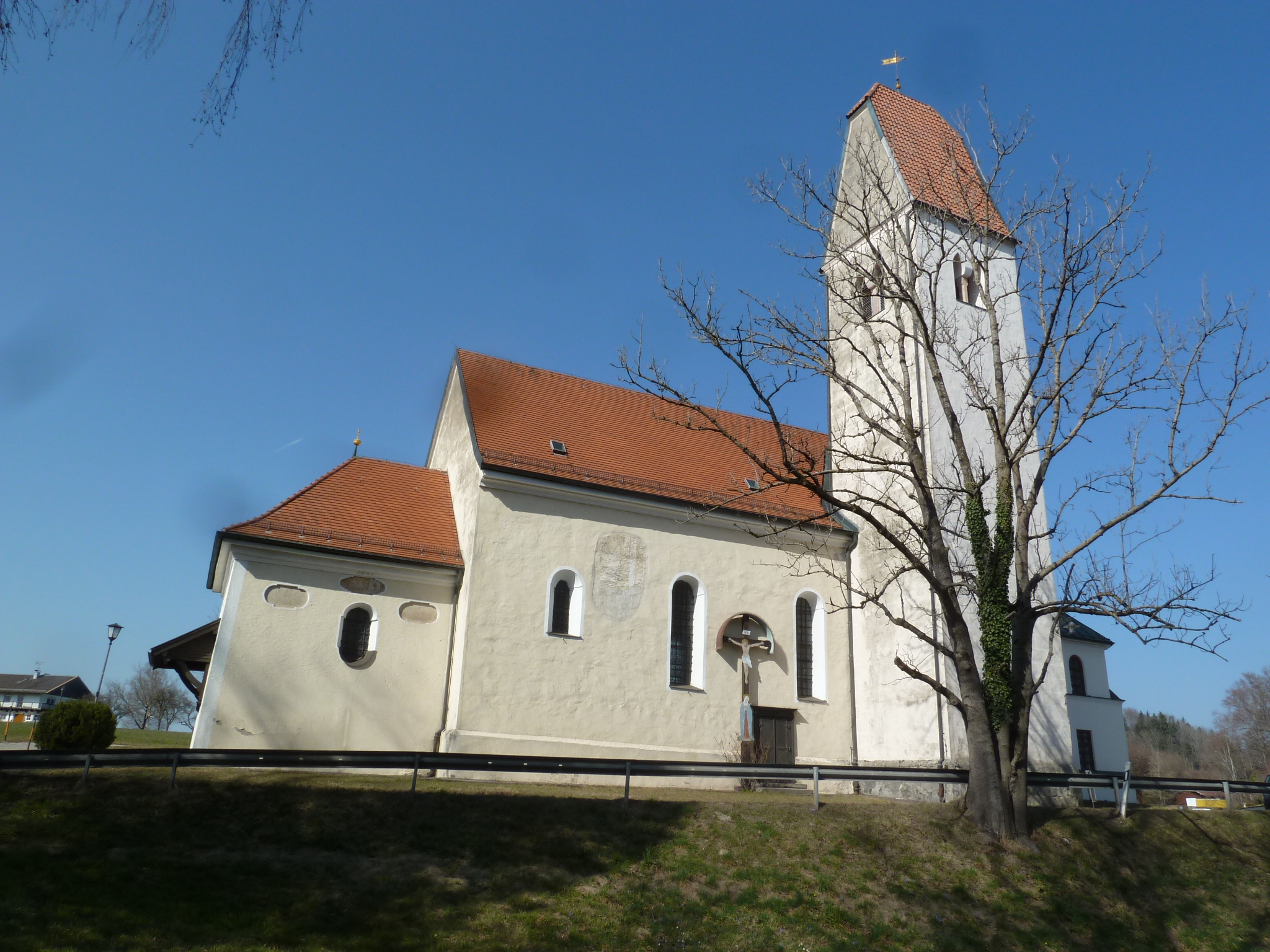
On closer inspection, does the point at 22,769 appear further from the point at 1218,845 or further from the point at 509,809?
the point at 1218,845

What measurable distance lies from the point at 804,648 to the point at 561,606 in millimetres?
5830

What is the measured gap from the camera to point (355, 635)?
17234 mm

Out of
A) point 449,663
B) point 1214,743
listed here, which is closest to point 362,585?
point 449,663

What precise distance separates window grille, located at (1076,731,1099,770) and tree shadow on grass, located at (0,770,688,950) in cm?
2260

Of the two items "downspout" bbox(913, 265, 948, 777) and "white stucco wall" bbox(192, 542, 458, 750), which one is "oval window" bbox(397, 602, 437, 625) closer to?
"white stucco wall" bbox(192, 542, 458, 750)

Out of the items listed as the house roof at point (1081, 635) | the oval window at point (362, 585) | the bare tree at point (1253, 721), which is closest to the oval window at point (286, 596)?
the oval window at point (362, 585)

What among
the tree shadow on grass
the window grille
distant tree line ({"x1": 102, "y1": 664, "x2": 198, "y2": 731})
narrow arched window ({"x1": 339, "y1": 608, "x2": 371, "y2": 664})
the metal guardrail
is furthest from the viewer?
distant tree line ({"x1": 102, "y1": 664, "x2": 198, "y2": 731})

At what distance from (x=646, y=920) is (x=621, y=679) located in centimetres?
819

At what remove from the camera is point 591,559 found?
1852 cm

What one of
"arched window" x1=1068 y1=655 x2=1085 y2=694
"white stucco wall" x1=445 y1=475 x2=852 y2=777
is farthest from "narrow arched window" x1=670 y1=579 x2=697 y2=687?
"arched window" x1=1068 y1=655 x2=1085 y2=694

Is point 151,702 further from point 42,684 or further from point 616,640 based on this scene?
point 616,640

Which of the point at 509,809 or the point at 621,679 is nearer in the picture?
the point at 509,809

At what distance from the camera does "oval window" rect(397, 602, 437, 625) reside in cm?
1756

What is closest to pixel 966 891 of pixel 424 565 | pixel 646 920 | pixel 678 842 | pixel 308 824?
pixel 678 842
